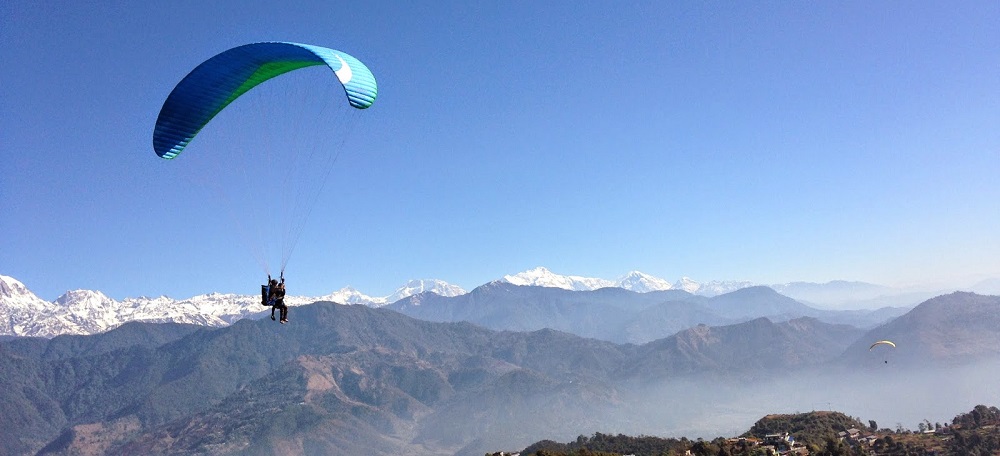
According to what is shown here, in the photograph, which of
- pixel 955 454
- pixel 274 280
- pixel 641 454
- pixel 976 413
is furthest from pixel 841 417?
pixel 274 280

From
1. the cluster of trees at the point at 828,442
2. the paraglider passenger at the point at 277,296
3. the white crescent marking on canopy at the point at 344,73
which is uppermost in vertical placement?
the white crescent marking on canopy at the point at 344,73

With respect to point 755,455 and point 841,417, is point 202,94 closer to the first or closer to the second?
point 755,455

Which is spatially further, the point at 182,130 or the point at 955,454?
the point at 955,454

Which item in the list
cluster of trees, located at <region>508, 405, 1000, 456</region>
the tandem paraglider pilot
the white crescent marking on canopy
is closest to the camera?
the white crescent marking on canopy

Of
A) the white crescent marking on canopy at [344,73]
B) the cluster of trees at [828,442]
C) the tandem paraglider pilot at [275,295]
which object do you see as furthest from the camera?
the cluster of trees at [828,442]

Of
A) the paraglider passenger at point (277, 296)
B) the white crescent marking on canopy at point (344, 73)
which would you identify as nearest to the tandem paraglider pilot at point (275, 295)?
the paraglider passenger at point (277, 296)

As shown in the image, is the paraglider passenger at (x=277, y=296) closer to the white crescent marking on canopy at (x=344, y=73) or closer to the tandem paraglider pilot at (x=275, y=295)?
the tandem paraglider pilot at (x=275, y=295)

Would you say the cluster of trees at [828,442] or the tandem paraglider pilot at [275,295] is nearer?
the tandem paraglider pilot at [275,295]

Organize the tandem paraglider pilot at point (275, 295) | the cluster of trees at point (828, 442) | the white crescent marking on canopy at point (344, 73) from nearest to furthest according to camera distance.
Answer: the white crescent marking on canopy at point (344, 73), the tandem paraglider pilot at point (275, 295), the cluster of trees at point (828, 442)

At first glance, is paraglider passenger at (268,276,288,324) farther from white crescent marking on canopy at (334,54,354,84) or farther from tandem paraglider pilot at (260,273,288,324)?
white crescent marking on canopy at (334,54,354,84)

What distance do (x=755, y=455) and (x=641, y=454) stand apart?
20.8 meters

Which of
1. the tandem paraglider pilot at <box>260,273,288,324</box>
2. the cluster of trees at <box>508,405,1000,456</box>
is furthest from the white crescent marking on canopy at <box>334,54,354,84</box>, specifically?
the cluster of trees at <box>508,405,1000,456</box>

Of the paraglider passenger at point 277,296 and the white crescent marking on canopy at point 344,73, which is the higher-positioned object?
the white crescent marking on canopy at point 344,73

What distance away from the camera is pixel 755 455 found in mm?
59656
